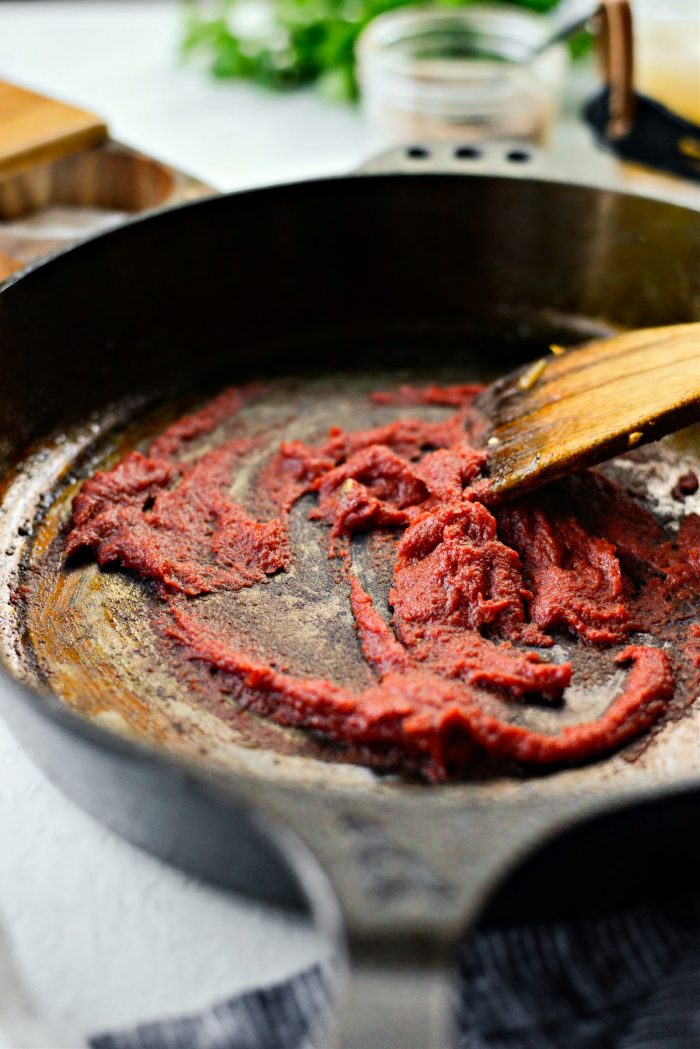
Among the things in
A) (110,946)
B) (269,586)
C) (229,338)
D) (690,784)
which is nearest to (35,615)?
(269,586)

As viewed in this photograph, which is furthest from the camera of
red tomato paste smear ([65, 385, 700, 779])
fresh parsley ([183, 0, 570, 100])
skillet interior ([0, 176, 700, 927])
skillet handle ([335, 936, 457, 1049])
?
fresh parsley ([183, 0, 570, 100])

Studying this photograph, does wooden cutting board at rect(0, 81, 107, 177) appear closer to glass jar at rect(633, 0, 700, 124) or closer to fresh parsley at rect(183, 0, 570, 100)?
fresh parsley at rect(183, 0, 570, 100)

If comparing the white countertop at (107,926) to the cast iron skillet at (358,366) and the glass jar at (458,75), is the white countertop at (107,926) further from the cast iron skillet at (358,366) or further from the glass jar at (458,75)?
the glass jar at (458,75)

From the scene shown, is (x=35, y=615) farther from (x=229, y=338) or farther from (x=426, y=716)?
(x=229, y=338)

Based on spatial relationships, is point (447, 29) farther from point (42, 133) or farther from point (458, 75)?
point (42, 133)

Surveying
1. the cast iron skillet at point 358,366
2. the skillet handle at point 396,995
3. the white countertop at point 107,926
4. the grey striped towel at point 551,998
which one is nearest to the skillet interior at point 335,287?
the cast iron skillet at point 358,366

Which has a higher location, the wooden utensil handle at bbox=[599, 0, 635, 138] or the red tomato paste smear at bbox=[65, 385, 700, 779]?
the wooden utensil handle at bbox=[599, 0, 635, 138]

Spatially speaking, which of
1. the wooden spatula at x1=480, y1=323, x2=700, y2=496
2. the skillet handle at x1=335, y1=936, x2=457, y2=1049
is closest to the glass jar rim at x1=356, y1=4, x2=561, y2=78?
the wooden spatula at x1=480, y1=323, x2=700, y2=496
